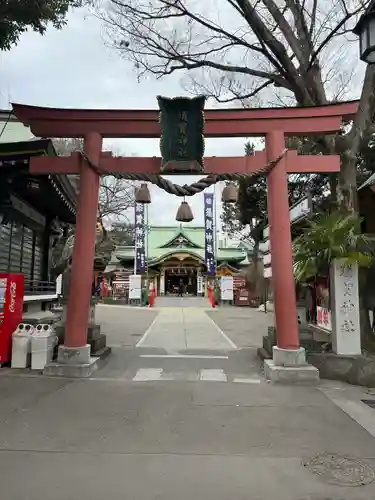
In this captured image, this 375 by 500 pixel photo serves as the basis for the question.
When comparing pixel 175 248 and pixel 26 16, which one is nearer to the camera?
pixel 26 16

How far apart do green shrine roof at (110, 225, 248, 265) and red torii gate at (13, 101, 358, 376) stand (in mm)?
37319

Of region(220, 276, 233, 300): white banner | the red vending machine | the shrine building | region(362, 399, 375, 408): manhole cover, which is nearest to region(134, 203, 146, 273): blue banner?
the shrine building

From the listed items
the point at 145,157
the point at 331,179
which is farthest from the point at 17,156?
the point at 331,179

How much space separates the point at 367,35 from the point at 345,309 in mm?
4912

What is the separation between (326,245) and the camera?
809 centimetres

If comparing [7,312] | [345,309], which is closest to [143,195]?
[7,312]

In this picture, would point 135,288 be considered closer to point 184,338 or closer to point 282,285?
point 184,338

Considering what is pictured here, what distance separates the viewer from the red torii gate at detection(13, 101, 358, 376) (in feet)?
26.3

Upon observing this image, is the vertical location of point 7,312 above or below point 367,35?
below

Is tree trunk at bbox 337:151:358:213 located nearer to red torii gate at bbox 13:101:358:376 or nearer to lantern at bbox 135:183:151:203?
red torii gate at bbox 13:101:358:376

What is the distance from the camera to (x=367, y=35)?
4.96m

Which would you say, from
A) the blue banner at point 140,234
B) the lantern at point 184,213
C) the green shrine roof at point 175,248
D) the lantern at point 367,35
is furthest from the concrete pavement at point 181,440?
the green shrine roof at point 175,248

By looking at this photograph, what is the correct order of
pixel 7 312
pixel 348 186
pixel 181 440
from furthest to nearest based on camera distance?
pixel 348 186, pixel 7 312, pixel 181 440

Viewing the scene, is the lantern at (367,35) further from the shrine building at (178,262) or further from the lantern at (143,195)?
the shrine building at (178,262)
